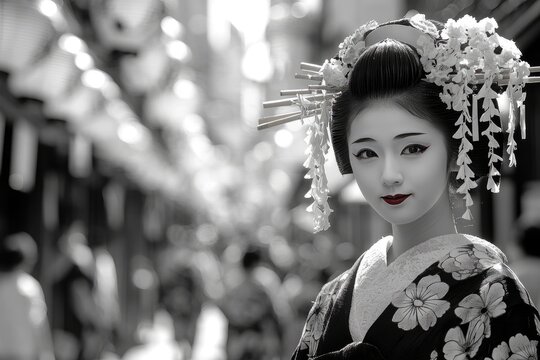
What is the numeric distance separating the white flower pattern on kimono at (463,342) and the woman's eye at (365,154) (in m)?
0.77

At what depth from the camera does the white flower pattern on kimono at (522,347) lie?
122 inches

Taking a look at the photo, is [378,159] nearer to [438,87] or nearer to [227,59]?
[438,87]

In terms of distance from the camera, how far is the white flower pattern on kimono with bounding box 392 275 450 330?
3281mm

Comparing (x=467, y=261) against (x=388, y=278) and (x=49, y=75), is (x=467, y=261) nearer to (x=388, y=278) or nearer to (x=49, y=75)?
(x=388, y=278)

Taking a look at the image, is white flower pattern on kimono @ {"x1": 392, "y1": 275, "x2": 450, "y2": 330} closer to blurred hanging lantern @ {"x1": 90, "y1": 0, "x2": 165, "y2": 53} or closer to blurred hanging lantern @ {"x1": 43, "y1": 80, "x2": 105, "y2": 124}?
blurred hanging lantern @ {"x1": 43, "y1": 80, "x2": 105, "y2": 124}

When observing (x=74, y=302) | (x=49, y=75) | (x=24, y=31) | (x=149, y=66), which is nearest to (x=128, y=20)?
(x=49, y=75)

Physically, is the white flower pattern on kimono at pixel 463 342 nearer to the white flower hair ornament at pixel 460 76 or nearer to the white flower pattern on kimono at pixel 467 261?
the white flower pattern on kimono at pixel 467 261

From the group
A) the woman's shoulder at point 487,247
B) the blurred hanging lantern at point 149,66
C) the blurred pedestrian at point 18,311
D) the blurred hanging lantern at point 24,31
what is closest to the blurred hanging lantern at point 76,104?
the blurred hanging lantern at point 149,66

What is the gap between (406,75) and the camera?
3494mm

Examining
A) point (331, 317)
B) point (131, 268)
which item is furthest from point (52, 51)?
point (131, 268)

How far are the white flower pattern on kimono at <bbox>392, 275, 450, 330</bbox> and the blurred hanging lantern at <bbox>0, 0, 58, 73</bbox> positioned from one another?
224 inches

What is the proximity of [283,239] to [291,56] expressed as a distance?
1331cm

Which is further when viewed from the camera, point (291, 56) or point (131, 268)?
point (131, 268)

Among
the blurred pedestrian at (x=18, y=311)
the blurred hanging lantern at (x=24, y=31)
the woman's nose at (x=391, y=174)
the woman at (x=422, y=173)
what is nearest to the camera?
the woman at (x=422, y=173)
